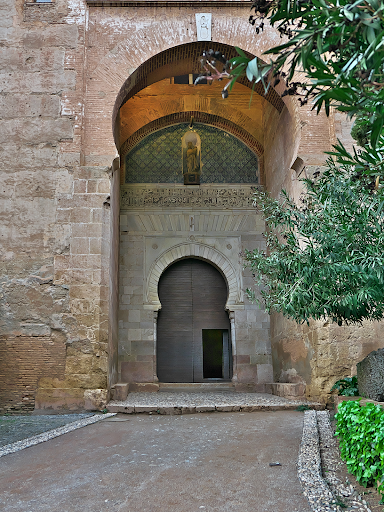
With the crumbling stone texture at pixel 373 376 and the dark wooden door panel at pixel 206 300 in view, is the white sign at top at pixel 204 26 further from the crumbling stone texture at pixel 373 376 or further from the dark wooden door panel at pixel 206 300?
the crumbling stone texture at pixel 373 376

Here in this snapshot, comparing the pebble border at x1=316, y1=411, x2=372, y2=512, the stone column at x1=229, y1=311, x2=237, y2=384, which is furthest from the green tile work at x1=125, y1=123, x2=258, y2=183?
the pebble border at x1=316, y1=411, x2=372, y2=512

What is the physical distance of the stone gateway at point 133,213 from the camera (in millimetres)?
6957

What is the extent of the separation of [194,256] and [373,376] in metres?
6.35

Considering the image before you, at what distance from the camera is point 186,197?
35.4ft

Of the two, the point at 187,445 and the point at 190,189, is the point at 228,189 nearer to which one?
the point at 190,189

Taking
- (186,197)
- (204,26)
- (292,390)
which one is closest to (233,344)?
(292,390)

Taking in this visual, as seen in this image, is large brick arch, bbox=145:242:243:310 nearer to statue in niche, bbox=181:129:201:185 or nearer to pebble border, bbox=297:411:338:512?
statue in niche, bbox=181:129:201:185

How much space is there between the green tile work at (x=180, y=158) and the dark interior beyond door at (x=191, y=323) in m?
2.14

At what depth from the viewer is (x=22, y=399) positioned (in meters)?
6.66

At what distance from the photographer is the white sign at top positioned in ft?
26.2

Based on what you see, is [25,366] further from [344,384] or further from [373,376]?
[373,376]

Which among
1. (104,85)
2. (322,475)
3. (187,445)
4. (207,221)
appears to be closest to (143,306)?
(207,221)

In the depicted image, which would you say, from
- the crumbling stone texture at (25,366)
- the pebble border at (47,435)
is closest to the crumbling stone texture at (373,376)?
the pebble border at (47,435)

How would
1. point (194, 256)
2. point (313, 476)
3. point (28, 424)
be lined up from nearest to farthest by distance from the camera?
point (313, 476), point (28, 424), point (194, 256)
